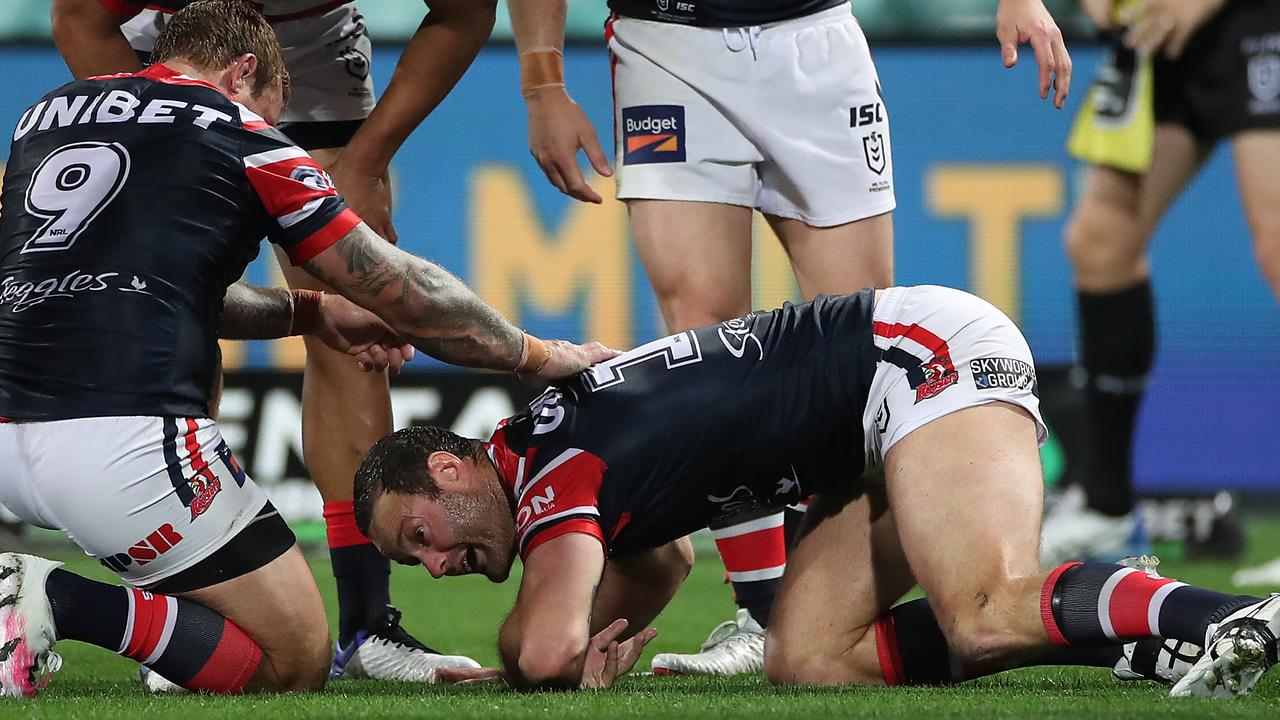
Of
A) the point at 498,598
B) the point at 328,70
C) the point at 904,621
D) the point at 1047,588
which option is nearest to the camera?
the point at 1047,588

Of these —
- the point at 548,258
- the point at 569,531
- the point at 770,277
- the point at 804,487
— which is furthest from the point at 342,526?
the point at 770,277

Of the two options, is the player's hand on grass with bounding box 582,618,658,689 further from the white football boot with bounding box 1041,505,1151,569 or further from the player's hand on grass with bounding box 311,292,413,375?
the white football boot with bounding box 1041,505,1151,569

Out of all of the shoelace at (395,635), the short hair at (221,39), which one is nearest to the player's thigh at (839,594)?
the shoelace at (395,635)

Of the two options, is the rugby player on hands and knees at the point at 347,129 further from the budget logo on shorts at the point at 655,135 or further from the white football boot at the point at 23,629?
the white football boot at the point at 23,629

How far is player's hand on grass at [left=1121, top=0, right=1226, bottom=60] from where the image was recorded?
243 inches

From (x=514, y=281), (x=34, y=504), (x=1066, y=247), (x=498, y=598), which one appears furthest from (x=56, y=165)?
(x=1066, y=247)

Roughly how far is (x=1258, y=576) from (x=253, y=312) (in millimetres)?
4073

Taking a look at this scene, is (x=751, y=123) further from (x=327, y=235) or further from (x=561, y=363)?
(x=327, y=235)

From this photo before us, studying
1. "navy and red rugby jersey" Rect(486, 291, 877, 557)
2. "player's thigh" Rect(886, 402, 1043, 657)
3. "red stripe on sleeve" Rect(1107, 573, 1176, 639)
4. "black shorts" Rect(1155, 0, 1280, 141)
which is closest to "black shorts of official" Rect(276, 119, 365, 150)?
"navy and red rugby jersey" Rect(486, 291, 877, 557)

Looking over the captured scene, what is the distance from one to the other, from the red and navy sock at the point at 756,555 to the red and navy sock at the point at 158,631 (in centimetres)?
119

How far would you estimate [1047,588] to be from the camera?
Result: 8.71ft

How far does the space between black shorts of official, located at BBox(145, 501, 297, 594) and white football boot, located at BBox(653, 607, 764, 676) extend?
0.92 meters

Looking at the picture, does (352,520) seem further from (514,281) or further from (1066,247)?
(1066,247)

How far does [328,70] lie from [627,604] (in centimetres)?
163
